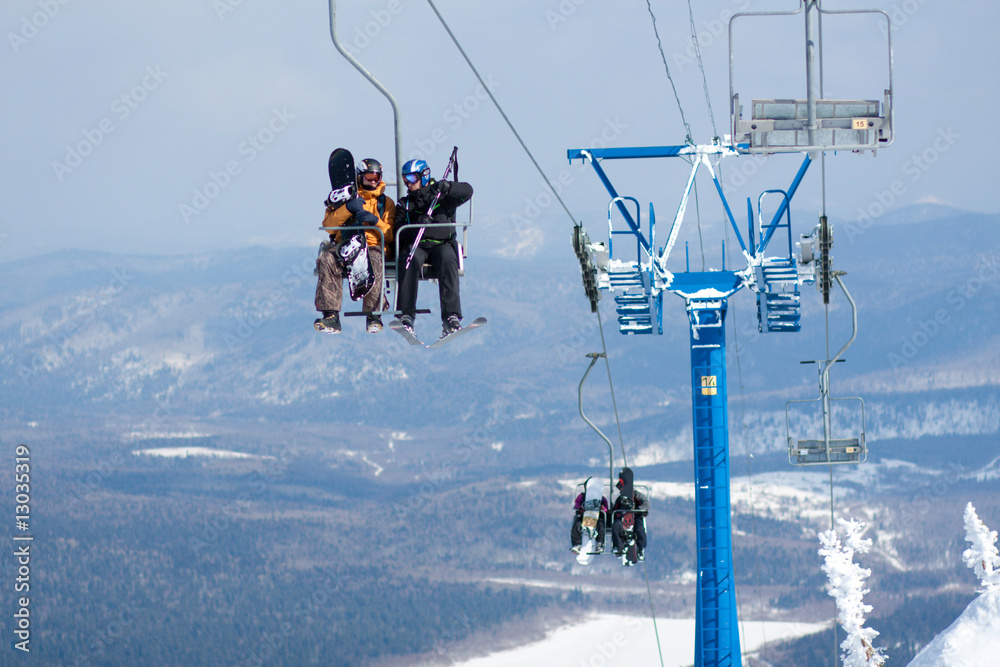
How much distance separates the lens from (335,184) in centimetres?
2402

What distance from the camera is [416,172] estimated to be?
24.5 m

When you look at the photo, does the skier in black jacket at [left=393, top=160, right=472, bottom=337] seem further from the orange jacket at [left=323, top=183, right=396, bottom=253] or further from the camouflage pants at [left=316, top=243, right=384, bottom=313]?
the camouflage pants at [left=316, top=243, right=384, bottom=313]

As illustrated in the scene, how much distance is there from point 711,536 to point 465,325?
1074 inches

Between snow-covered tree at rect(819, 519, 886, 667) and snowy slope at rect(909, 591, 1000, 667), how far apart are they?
601 centimetres

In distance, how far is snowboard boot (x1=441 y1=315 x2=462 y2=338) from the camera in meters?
23.7

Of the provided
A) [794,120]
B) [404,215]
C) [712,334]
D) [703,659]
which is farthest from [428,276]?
[703,659]

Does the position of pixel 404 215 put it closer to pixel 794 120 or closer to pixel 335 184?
pixel 335 184

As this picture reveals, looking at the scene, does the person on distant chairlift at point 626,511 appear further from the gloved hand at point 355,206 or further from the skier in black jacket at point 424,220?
the gloved hand at point 355,206

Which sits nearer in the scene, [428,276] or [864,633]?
[428,276]

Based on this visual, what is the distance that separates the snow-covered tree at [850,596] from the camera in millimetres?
94812

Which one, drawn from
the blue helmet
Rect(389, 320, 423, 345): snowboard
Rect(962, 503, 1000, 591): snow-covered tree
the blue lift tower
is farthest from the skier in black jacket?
Rect(962, 503, 1000, 591): snow-covered tree

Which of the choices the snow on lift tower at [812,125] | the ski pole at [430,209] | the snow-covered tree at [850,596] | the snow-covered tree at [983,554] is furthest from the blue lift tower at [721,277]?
the snow-covered tree at [983,554]

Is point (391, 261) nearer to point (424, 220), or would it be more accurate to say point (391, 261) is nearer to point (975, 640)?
point (424, 220)

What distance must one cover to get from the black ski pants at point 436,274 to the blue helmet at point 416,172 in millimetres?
1151
